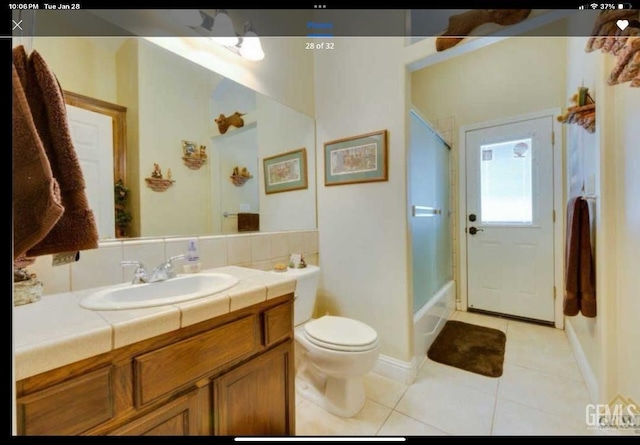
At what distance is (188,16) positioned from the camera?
47.3 inches

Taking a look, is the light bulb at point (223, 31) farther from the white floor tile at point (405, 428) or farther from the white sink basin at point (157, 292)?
the white floor tile at point (405, 428)

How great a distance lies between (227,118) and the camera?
1.42m

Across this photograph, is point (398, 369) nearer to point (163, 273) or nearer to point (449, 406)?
point (449, 406)

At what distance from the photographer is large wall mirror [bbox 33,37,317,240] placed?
3.14 feet

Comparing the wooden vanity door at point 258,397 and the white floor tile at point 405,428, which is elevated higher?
the wooden vanity door at point 258,397

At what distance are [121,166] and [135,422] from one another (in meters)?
0.93

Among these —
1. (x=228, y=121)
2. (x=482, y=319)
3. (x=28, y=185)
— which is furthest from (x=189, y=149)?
(x=482, y=319)

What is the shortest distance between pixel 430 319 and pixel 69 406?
77.6 inches

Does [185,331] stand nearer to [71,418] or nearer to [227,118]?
[71,418]

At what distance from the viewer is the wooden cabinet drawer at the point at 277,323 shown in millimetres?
864

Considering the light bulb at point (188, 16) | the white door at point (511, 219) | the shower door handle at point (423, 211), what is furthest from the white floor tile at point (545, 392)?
the light bulb at point (188, 16)

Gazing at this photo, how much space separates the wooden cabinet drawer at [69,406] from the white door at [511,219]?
289 cm
